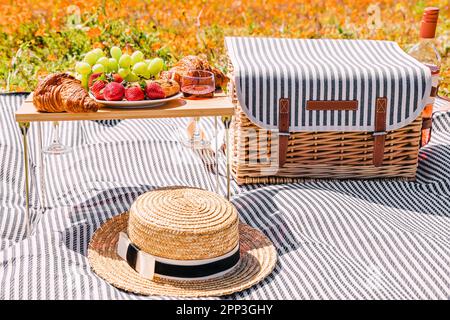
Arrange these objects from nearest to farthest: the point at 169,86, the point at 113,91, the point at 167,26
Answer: the point at 113,91, the point at 169,86, the point at 167,26

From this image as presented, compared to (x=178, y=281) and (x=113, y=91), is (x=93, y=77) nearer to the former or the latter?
(x=113, y=91)

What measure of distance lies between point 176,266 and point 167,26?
14.0 ft

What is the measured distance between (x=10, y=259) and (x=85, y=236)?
17.4 inches

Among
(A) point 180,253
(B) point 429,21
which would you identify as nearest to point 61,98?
(A) point 180,253

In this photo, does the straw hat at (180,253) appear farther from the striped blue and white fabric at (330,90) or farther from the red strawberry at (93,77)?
the striped blue and white fabric at (330,90)

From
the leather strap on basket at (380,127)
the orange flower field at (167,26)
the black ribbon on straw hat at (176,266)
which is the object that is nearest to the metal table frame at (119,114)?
the black ribbon on straw hat at (176,266)

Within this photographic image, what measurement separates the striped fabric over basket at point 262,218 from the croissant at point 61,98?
641 mm

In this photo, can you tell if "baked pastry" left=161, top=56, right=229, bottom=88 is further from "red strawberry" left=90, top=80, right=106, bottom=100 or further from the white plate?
"red strawberry" left=90, top=80, right=106, bottom=100

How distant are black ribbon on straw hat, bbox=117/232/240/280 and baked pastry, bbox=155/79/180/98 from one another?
796mm

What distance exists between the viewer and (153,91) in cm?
302

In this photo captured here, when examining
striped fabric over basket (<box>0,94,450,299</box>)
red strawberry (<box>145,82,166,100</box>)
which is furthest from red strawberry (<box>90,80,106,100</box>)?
striped fabric over basket (<box>0,94,450,299</box>)
